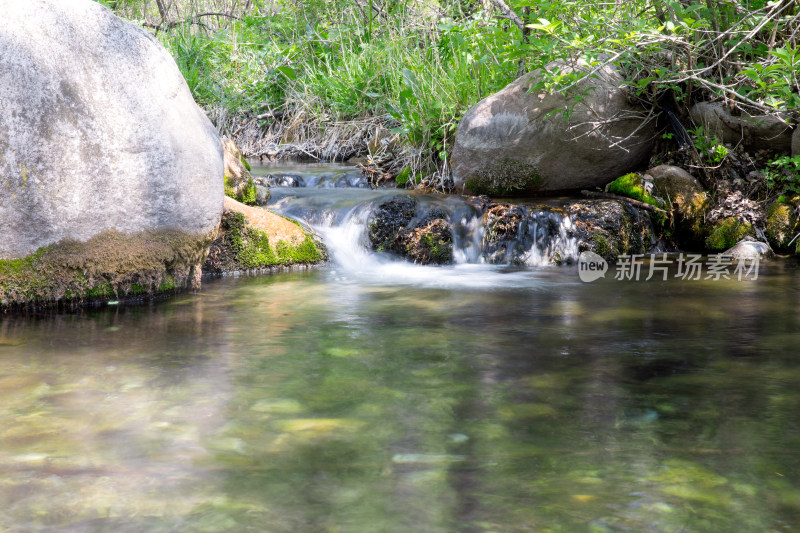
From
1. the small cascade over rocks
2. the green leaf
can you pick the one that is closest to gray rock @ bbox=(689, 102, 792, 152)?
the small cascade over rocks

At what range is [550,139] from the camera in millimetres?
7344

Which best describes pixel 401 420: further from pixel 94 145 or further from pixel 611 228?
pixel 611 228

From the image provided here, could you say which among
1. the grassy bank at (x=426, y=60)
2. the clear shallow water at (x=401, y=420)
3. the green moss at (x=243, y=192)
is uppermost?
the grassy bank at (x=426, y=60)

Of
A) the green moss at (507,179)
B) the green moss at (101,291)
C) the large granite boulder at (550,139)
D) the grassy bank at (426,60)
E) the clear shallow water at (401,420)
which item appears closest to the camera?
the clear shallow water at (401,420)

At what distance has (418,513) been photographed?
80.8 inches

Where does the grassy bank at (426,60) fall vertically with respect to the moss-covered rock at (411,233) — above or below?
above

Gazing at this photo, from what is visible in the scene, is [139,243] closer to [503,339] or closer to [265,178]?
[503,339]

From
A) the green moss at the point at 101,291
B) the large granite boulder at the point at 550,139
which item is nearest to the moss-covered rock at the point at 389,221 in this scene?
the large granite boulder at the point at 550,139

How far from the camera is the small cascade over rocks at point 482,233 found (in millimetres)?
6727

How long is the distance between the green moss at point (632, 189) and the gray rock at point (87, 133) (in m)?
4.41

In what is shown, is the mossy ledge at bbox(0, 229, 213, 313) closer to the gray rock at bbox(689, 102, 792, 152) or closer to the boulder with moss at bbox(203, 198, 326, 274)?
the boulder with moss at bbox(203, 198, 326, 274)

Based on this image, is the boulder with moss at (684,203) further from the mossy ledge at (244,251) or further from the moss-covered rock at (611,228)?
the mossy ledge at (244,251)

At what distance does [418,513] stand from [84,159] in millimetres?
3173

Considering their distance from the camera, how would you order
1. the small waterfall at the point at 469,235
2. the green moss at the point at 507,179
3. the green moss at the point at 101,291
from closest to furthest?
the green moss at the point at 101,291 < the small waterfall at the point at 469,235 < the green moss at the point at 507,179
